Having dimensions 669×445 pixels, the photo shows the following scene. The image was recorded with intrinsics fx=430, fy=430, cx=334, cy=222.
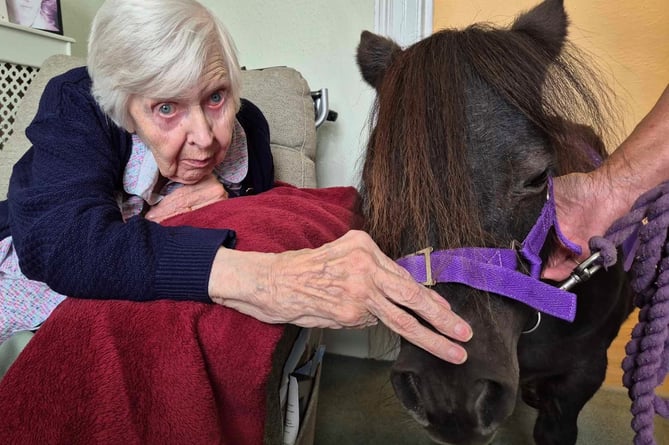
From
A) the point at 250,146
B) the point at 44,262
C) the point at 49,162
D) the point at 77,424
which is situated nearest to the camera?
the point at 77,424

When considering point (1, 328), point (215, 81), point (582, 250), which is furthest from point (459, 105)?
point (1, 328)

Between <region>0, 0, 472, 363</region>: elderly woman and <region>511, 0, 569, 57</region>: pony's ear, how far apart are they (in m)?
0.48

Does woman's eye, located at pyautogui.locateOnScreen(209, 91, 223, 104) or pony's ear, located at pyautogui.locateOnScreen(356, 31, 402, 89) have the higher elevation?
pony's ear, located at pyautogui.locateOnScreen(356, 31, 402, 89)

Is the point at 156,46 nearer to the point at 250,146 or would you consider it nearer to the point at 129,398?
the point at 250,146

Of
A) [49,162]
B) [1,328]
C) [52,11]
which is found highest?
[52,11]

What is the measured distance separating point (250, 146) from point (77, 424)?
28.8 inches

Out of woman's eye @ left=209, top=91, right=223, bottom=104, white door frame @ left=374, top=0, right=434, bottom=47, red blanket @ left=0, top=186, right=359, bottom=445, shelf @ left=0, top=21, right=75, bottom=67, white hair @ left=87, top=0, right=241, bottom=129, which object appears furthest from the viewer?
white door frame @ left=374, top=0, right=434, bottom=47

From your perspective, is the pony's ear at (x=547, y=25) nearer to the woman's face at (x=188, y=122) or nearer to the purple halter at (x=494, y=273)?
the purple halter at (x=494, y=273)

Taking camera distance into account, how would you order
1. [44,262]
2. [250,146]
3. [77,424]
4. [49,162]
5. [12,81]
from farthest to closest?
1. [12,81]
2. [250,146]
3. [49,162]
4. [44,262]
5. [77,424]

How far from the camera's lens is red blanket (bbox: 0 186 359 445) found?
465mm

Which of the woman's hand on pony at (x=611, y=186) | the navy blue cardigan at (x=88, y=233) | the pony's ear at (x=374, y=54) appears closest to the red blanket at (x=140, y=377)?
the navy blue cardigan at (x=88, y=233)

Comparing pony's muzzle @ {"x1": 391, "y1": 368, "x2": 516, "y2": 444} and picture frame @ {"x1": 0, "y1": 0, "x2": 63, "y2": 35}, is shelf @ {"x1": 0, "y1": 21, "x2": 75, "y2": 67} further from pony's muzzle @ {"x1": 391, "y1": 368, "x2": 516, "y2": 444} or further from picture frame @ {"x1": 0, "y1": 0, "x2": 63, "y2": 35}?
pony's muzzle @ {"x1": 391, "y1": 368, "x2": 516, "y2": 444}

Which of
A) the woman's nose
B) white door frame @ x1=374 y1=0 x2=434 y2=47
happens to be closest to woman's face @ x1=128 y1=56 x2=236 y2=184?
the woman's nose

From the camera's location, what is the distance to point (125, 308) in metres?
0.54
